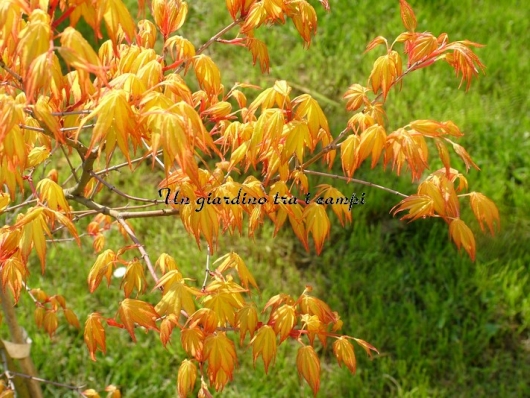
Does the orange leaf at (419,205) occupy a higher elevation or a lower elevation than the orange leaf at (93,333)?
higher

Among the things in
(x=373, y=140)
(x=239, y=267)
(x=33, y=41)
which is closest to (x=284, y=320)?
(x=239, y=267)

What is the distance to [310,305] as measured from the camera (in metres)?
1.55

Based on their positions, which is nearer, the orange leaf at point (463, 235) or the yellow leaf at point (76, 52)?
the yellow leaf at point (76, 52)

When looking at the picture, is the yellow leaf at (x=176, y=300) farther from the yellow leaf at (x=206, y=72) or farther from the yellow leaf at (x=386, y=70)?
the yellow leaf at (x=386, y=70)

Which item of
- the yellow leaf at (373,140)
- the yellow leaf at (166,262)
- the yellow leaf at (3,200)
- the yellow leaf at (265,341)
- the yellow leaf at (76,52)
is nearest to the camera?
the yellow leaf at (76,52)

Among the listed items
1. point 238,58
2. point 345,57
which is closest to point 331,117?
point 345,57

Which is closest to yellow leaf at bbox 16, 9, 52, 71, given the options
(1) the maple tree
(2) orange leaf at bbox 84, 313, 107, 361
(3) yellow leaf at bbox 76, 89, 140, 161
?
(1) the maple tree

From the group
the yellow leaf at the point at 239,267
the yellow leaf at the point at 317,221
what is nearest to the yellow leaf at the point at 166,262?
the yellow leaf at the point at 239,267

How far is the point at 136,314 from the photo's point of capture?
4.39ft

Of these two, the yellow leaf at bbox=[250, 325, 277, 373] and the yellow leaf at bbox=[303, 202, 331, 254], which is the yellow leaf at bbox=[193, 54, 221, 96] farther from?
the yellow leaf at bbox=[250, 325, 277, 373]

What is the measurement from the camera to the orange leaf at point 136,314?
1.34 m

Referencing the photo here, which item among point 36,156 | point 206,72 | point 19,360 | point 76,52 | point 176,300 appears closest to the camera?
point 76,52

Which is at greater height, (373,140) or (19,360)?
(373,140)

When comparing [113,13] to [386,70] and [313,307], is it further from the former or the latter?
[313,307]
